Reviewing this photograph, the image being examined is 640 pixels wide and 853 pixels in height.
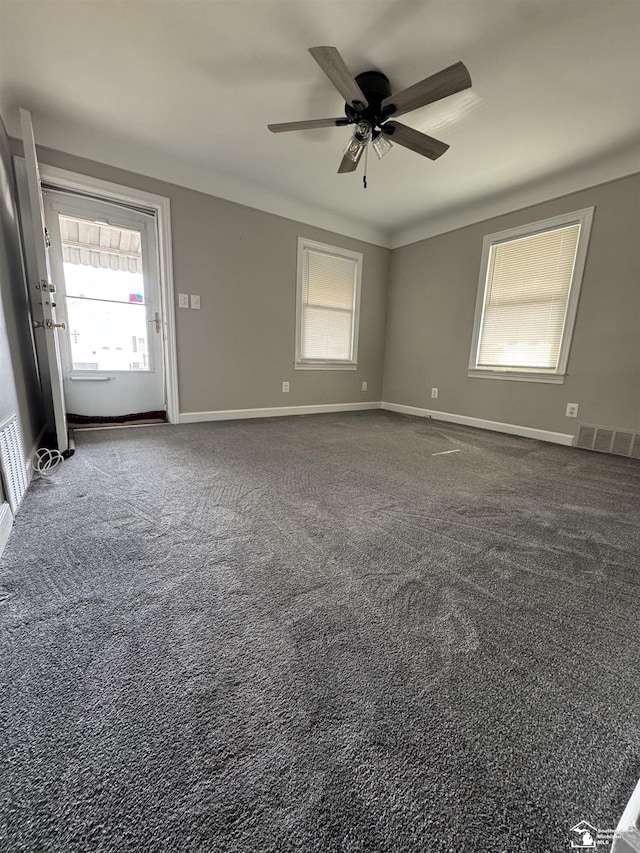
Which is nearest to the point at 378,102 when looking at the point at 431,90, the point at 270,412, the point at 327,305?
the point at 431,90

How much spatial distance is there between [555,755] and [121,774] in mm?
833

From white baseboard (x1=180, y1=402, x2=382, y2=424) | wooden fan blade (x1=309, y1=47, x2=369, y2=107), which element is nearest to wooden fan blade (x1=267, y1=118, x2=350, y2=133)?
wooden fan blade (x1=309, y1=47, x2=369, y2=107)

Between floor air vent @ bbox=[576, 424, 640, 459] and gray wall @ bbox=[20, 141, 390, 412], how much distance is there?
298cm

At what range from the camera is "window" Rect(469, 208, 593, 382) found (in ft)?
10.1

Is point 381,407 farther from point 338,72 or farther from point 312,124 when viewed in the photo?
point 338,72

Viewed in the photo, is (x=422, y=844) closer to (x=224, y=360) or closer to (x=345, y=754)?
(x=345, y=754)

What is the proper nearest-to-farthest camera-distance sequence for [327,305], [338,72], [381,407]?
[338,72]
[327,305]
[381,407]

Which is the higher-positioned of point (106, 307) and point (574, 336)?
point (106, 307)

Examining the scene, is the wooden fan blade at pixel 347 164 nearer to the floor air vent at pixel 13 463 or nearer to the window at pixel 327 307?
the window at pixel 327 307

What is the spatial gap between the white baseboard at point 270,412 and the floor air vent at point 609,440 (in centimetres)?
261

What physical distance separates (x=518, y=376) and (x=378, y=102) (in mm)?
2736

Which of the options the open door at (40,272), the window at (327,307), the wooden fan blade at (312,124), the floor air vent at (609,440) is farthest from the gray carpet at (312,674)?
the window at (327,307)

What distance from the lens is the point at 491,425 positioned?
3768 mm

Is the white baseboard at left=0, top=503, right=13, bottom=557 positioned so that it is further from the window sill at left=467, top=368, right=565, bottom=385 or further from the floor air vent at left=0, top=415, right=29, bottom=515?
the window sill at left=467, top=368, right=565, bottom=385
